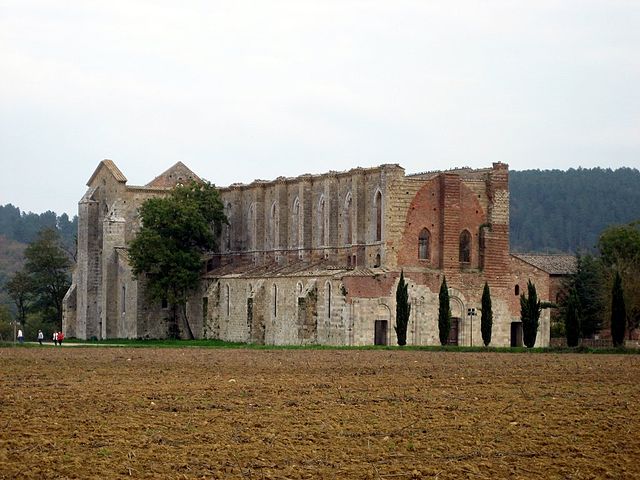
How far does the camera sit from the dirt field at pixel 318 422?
23.0m

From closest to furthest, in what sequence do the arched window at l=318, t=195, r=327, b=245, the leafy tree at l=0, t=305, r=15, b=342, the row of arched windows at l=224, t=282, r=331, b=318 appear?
1. the row of arched windows at l=224, t=282, r=331, b=318
2. the arched window at l=318, t=195, r=327, b=245
3. the leafy tree at l=0, t=305, r=15, b=342

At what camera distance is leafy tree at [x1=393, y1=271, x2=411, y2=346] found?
2677 inches

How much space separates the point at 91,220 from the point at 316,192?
1930 centimetres

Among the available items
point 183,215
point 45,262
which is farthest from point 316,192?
point 45,262

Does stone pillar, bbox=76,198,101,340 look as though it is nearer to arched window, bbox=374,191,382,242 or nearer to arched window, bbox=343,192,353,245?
arched window, bbox=343,192,353,245

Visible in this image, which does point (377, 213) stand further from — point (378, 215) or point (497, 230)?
point (497, 230)

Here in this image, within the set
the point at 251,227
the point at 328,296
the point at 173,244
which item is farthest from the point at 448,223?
the point at 173,244

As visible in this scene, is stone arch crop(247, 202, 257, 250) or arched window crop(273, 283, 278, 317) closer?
arched window crop(273, 283, 278, 317)

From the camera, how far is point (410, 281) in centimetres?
7175

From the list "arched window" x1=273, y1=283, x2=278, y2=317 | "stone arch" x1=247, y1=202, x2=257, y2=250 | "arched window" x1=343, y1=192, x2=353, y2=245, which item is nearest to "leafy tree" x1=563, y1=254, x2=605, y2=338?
"arched window" x1=343, y1=192, x2=353, y2=245

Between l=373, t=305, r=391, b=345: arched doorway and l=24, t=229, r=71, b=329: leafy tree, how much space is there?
37768 mm

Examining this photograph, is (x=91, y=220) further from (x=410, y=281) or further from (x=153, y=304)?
(x=410, y=281)

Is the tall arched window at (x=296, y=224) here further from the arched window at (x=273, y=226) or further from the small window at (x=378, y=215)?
the small window at (x=378, y=215)

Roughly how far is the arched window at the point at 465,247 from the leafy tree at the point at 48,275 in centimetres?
3759
